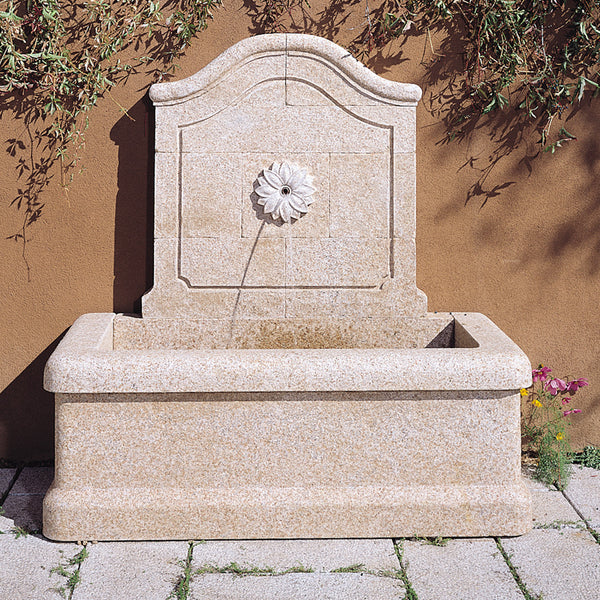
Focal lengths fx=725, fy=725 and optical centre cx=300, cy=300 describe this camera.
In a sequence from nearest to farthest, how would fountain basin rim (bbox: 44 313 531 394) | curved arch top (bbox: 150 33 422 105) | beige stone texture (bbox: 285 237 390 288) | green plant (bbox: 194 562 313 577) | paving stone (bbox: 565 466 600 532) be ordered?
green plant (bbox: 194 562 313 577) < fountain basin rim (bbox: 44 313 531 394) < paving stone (bbox: 565 466 600 532) < curved arch top (bbox: 150 33 422 105) < beige stone texture (bbox: 285 237 390 288)

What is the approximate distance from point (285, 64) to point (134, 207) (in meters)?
1.07

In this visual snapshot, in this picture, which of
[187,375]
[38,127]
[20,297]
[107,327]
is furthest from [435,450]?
[38,127]

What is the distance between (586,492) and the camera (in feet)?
11.4

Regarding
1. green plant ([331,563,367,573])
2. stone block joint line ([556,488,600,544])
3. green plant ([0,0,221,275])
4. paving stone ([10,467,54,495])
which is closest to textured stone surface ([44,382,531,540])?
green plant ([331,563,367,573])

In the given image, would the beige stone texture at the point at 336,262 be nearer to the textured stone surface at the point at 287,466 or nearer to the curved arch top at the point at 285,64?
the curved arch top at the point at 285,64

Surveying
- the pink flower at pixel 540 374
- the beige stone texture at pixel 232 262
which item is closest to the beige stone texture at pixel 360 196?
the beige stone texture at pixel 232 262

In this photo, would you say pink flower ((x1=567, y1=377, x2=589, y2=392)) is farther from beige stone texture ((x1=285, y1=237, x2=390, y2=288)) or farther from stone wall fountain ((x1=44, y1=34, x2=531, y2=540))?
beige stone texture ((x1=285, y1=237, x2=390, y2=288))

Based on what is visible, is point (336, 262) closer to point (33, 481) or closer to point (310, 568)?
point (310, 568)

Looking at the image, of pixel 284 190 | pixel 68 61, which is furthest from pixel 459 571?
pixel 68 61

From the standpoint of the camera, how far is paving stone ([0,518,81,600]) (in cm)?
257

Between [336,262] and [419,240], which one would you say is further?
[419,240]

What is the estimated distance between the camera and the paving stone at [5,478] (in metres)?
3.51

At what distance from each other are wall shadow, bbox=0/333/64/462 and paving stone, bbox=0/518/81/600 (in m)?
0.83

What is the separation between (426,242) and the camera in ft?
12.7
